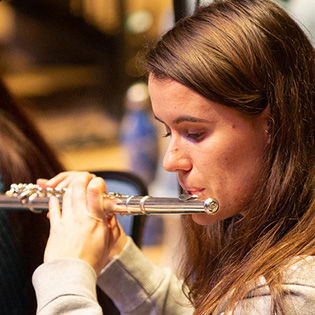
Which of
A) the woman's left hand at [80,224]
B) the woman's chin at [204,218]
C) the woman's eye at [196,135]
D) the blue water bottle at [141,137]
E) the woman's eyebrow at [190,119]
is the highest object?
the woman's eyebrow at [190,119]

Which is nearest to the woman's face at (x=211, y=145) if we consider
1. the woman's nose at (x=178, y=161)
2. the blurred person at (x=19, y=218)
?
the woman's nose at (x=178, y=161)

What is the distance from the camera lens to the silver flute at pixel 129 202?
1034 millimetres

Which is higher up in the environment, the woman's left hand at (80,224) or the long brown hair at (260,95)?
the long brown hair at (260,95)

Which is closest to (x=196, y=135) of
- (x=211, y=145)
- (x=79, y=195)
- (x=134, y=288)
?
(x=211, y=145)

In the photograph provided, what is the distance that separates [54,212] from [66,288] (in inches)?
7.4

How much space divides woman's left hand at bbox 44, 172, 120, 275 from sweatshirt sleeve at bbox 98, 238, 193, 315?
0.15 meters

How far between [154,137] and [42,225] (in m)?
1.39

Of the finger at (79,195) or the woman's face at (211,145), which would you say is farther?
the finger at (79,195)

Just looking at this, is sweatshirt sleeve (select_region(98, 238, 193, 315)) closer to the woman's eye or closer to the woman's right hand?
the woman's right hand

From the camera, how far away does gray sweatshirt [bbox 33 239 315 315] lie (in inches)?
36.5

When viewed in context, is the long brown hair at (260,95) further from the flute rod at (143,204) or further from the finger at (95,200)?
the finger at (95,200)

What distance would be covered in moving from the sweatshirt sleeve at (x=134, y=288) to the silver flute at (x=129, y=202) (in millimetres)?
190

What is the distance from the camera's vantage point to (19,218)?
4.82 ft

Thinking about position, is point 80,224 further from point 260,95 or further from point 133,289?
point 260,95
